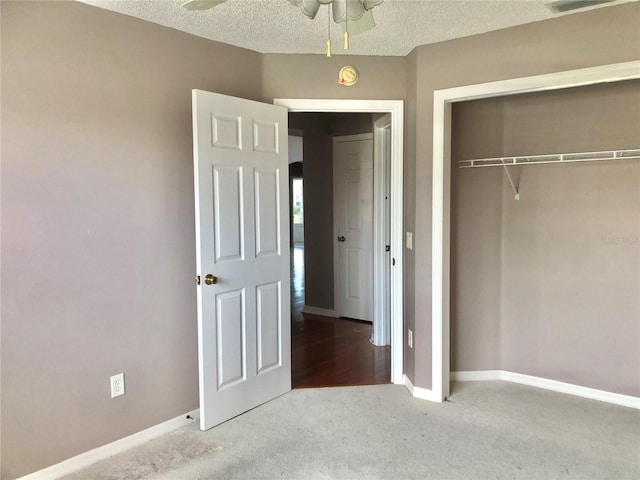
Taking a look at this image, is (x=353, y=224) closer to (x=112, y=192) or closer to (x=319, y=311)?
(x=319, y=311)

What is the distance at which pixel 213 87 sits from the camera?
2770 mm

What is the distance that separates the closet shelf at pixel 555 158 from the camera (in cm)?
274

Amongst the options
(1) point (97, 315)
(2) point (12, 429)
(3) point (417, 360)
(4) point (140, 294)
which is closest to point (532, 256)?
(3) point (417, 360)

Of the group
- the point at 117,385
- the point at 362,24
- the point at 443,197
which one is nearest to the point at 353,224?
the point at 443,197

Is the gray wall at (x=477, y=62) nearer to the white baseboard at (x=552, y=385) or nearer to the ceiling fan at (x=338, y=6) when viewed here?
the white baseboard at (x=552, y=385)

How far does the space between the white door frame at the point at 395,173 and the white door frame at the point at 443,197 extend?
1.08 ft

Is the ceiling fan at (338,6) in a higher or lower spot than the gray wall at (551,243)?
higher

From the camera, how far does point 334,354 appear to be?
3.93 meters

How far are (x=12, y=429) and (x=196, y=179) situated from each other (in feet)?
4.97

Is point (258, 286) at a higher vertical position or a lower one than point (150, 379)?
higher

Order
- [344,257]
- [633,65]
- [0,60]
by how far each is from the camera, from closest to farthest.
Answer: [0,60]
[633,65]
[344,257]

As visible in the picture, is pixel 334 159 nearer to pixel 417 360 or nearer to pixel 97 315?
→ pixel 417 360

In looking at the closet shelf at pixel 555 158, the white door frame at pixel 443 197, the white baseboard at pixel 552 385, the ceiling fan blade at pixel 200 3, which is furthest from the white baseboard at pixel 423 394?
the ceiling fan blade at pixel 200 3

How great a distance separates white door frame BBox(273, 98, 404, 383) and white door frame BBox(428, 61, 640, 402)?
1.08ft
